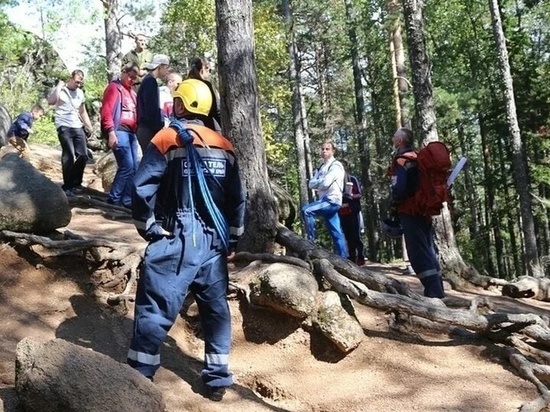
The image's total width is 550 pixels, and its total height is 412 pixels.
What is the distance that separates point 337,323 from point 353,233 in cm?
464

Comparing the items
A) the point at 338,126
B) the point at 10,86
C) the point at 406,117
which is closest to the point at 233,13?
the point at 406,117

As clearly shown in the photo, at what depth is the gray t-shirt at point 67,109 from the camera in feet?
27.3

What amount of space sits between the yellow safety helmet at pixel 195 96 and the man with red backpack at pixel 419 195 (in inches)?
101

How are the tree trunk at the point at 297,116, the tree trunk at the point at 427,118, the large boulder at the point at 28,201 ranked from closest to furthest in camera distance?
the large boulder at the point at 28,201 < the tree trunk at the point at 427,118 < the tree trunk at the point at 297,116

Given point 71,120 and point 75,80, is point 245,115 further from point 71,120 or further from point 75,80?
point 75,80

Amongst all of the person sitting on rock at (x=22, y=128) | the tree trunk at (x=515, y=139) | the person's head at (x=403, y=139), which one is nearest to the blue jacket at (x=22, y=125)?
the person sitting on rock at (x=22, y=128)

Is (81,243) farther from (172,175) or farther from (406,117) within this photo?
(406,117)

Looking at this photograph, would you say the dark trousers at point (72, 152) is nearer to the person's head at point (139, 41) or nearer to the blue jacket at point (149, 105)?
the person's head at point (139, 41)

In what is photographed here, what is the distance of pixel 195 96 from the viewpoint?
174 inches

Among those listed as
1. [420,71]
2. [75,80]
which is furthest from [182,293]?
[420,71]

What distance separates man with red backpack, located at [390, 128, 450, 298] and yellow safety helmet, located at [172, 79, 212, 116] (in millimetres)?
2578

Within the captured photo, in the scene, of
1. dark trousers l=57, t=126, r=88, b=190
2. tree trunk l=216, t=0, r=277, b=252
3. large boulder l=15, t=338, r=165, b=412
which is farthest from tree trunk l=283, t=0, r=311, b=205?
large boulder l=15, t=338, r=165, b=412

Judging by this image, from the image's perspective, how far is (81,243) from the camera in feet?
18.7

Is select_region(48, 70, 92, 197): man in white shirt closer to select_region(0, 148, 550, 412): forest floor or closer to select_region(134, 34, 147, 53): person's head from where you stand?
select_region(134, 34, 147, 53): person's head
